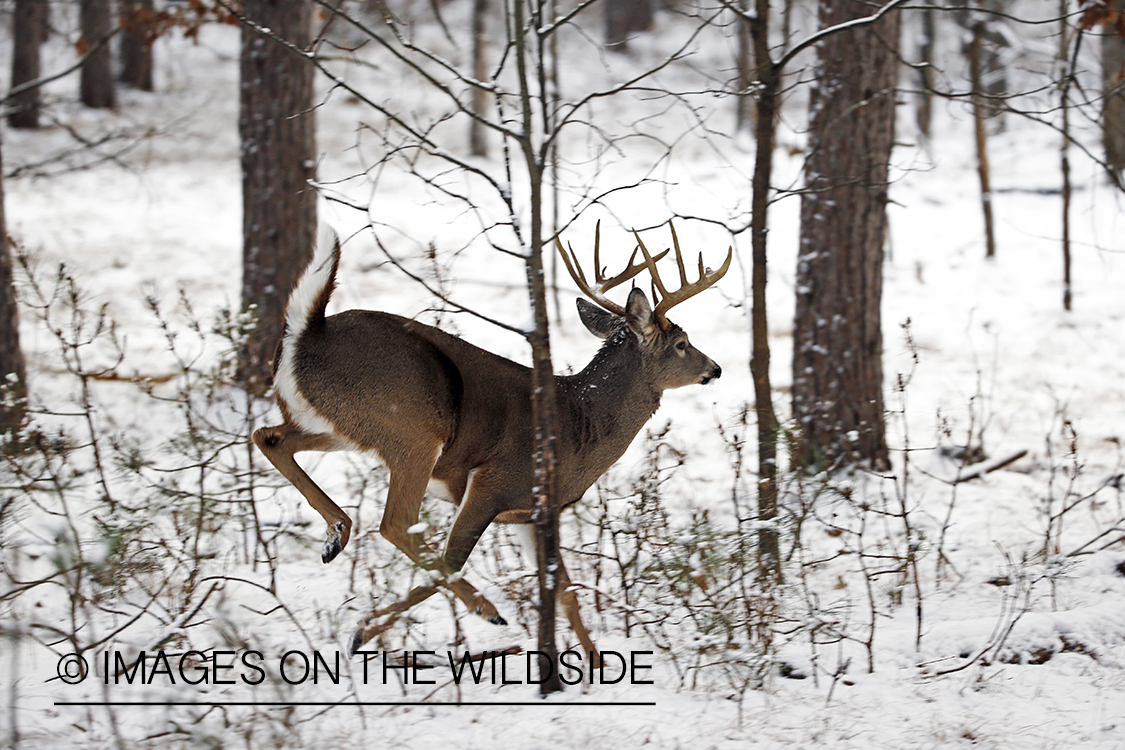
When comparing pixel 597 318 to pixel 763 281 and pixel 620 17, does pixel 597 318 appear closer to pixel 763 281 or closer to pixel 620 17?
pixel 763 281

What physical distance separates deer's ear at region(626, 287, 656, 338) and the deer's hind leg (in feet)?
3.74

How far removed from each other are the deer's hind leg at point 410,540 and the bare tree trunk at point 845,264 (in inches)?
143

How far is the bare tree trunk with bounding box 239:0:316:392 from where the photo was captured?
8.30 meters

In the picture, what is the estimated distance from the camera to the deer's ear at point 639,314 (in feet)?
15.0

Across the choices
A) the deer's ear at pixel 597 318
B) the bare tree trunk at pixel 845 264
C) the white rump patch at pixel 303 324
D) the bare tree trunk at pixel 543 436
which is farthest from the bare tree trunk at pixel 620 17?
the bare tree trunk at pixel 543 436

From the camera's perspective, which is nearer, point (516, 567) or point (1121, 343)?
point (516, 567)

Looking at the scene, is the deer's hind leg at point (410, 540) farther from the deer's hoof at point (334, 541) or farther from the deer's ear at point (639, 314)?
the deer's ear at point (639, 314)

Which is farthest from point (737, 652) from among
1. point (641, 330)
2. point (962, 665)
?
point (641, 330)

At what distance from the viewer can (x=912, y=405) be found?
988 cm

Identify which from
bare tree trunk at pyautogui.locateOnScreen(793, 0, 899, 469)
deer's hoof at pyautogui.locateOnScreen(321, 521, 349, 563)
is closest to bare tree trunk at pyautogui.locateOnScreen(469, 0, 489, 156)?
bare tree trunk at pyautogui.locateOnScreen(793, 0, 899, 469)

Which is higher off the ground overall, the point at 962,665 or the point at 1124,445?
the point at 1124,445

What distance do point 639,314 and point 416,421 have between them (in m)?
1.22

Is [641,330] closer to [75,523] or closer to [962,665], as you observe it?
[962,665]

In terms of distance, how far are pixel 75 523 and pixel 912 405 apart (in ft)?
25.5
